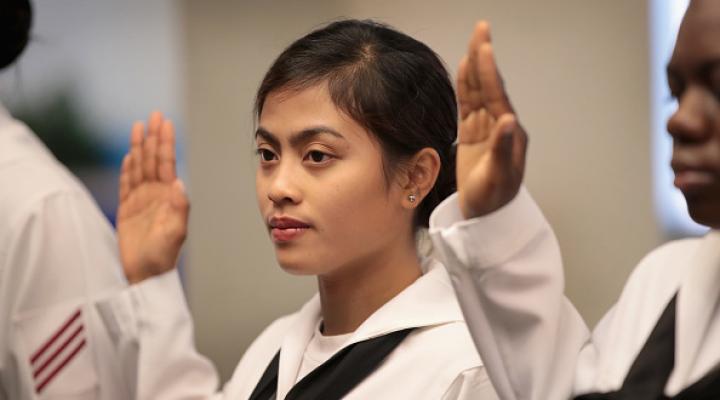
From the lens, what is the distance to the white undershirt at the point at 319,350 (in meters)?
1.81

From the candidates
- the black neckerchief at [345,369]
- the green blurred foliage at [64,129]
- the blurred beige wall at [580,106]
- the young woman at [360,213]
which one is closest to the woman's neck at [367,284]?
the young woman at [360,213]

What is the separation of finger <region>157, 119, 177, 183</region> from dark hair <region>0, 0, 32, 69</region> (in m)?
0.47

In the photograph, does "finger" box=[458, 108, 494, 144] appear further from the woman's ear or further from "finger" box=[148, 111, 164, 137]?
"finger" box=[148, 111, 164, 137]

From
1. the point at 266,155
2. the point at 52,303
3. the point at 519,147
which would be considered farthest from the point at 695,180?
the point at 52,303

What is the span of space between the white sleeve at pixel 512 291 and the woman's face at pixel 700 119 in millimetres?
202

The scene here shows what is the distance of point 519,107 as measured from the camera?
2893 mm

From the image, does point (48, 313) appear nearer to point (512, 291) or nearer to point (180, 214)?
point (180, 214)

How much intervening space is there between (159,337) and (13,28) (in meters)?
0.77

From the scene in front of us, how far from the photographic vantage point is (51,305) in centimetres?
213

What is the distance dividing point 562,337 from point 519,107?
1.62 m

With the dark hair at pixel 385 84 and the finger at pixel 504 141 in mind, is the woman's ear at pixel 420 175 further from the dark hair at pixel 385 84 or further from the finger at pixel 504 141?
the finger at pixel 504 141

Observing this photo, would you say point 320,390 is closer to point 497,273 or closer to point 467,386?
point 467,386

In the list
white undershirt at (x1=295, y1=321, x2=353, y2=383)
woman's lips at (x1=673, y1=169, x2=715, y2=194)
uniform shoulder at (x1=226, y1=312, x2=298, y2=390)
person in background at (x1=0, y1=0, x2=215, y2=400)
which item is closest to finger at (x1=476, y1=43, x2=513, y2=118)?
woman's lips at (x1=673, y1=169, x2=715, y2=194)

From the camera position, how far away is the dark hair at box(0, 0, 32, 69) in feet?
7.63
